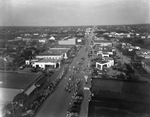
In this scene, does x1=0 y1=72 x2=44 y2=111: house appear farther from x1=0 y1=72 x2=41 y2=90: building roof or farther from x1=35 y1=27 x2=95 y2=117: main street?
x1=35 y1=27 x2=95 y2=117: main street

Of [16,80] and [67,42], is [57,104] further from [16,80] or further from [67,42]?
[67,42]

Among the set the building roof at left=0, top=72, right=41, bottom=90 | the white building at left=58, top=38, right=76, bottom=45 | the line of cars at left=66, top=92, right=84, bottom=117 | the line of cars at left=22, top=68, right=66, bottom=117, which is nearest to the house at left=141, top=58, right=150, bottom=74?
the line of cars at left=66, top=92, right=84, bottom=117

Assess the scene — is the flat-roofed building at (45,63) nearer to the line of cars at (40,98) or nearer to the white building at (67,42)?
Answer: the line of cars at (40,98)

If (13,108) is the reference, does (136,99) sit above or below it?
above

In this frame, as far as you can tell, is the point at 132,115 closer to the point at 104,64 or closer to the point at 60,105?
the point at 60,105

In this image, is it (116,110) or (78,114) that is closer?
(116,110)

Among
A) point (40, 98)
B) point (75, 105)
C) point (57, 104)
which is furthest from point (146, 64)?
point (40, 98)

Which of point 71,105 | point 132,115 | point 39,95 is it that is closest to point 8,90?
point 39,95

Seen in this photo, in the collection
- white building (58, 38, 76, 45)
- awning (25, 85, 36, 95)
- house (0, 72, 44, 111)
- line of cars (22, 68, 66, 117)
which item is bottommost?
line of cars (22, 68, 66, 117)
